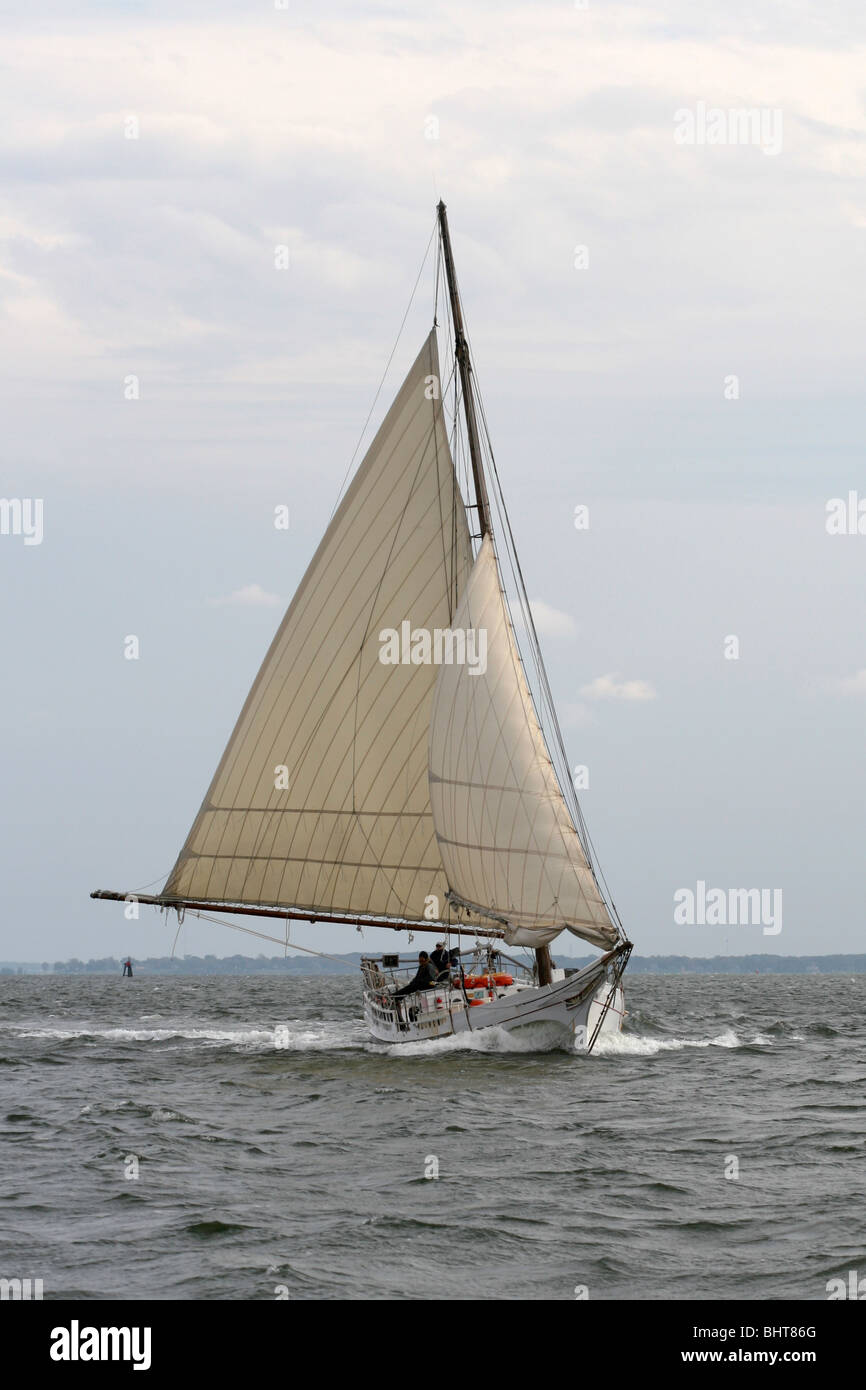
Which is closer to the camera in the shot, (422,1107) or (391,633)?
(422,1107)

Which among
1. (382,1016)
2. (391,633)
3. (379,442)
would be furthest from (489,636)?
(382,1016)

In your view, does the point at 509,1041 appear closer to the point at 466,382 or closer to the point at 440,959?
the point at 440,959

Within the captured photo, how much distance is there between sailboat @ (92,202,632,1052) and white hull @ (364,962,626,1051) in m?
0.05

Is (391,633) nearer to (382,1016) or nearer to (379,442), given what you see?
(379,442)

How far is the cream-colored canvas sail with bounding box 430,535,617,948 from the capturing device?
30.4m

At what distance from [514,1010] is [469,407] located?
12827 millimetres

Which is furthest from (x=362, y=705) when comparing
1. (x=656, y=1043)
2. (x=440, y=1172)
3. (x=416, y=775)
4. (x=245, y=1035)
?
(x=440, y=1172)

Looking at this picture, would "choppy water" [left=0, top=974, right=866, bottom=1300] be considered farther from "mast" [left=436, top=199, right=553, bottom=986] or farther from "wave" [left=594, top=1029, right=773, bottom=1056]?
"mast" [left=436, top=199, right=553, bottom=986]

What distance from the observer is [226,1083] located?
30.4m

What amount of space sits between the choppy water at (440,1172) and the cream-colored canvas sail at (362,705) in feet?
13.3

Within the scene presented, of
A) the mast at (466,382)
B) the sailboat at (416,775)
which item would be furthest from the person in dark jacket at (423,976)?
the mast at (466,382)

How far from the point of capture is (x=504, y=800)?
100ft

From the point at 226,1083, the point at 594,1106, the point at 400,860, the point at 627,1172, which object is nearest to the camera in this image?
the point at 627,1172
